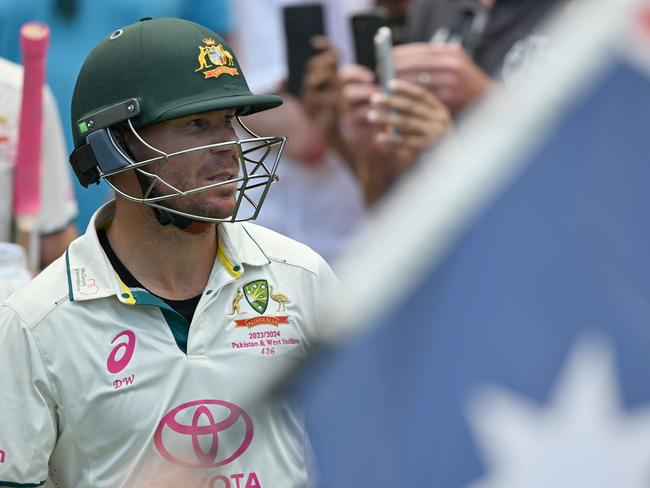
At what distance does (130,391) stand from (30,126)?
5.52ft

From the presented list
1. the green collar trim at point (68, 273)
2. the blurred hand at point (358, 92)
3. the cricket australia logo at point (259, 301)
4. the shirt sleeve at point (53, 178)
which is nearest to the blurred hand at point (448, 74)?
the blurred hand at point (358, 92)

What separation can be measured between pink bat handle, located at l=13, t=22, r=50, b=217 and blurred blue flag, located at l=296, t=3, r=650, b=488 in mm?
3244

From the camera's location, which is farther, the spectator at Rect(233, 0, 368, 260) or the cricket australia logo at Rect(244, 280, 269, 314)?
the spectator at Rect(233, 0, 368, 260)

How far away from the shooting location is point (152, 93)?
4.04m

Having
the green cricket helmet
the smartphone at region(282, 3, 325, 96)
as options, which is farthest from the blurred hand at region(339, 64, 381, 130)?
the green cricket helmet

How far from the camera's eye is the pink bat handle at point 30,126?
521 centimetres

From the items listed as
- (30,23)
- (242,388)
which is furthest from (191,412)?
(30,23)

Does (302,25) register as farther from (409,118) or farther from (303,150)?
(409,118)

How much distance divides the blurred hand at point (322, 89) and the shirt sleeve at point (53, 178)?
1177 mm

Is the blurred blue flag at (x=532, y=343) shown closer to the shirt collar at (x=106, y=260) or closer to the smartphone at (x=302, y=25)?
the shirt collar at (x=106, y=260)

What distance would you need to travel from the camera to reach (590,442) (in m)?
2.19

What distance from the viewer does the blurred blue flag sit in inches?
85.0

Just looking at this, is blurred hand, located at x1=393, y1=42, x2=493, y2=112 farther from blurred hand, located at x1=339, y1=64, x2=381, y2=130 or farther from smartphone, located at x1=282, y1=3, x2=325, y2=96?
smartphone, located at x1=282, y1=3, x2=325, y2=96

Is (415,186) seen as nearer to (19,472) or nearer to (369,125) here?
(19,472)
